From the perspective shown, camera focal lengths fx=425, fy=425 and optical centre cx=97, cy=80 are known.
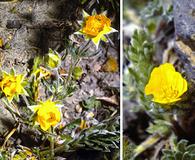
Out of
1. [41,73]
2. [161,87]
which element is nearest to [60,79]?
[41,73]

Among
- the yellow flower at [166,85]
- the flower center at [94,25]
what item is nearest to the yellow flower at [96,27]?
the flower center at [94,25]

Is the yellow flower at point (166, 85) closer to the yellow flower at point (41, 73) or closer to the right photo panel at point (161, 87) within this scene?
the right photo panel at point (161, 87)

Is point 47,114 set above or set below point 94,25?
below

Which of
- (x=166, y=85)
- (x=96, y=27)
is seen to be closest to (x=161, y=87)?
(x=166, y=85)

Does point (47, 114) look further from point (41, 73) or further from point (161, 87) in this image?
point (161, 87)

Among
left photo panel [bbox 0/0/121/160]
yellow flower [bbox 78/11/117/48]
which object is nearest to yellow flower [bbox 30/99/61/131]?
left photo panel [bbox 0/0/121/160]
